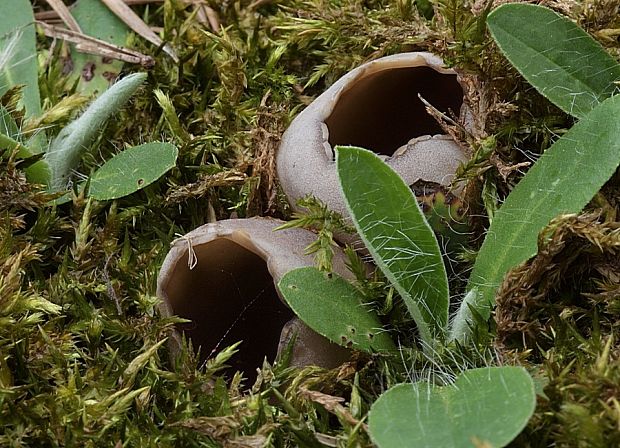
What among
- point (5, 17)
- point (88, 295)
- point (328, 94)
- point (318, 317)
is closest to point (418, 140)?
point (328, 94)

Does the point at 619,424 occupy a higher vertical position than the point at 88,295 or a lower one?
higher

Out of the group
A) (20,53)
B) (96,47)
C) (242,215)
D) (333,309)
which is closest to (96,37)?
(96,47)

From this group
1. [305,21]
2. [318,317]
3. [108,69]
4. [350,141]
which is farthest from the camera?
[108,69]

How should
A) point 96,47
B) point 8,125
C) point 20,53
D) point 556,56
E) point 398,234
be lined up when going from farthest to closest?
point 96,47
point 20,53
point 8,125
point 556,56
point 398,234

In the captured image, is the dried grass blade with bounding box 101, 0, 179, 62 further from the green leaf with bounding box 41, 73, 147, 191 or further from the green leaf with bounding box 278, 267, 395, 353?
the green leaf with bounding box 278, 267, 395, 353

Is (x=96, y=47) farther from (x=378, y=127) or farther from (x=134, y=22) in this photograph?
(x=378, y=127)

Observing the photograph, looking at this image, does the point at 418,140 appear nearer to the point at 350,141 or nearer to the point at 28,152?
the point at 350,141
